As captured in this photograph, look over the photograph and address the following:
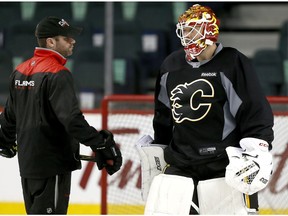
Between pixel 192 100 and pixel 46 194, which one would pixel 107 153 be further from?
pixel 192 100

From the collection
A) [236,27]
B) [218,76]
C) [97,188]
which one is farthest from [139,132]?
[236,27]

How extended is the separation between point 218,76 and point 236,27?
4590mm

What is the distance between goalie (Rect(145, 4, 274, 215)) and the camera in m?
3.25

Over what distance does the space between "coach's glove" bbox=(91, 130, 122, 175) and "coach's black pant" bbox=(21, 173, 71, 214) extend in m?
0.17

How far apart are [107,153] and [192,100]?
55cm

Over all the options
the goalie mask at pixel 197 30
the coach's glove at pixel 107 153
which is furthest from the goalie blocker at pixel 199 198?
the goalie mask at pixel 197 30

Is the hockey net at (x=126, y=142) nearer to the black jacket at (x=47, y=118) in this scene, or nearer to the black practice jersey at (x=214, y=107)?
the black jacket at (x=47, y=118)

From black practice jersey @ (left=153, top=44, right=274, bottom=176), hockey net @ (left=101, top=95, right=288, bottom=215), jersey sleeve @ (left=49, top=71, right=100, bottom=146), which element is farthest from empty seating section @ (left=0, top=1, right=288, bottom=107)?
black practice jersey @ (left=153, top=44, right=274, bottom=176)

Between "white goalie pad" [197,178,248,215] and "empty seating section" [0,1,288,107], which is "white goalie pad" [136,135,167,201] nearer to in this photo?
"white goalie pad" [197,178,248,215]

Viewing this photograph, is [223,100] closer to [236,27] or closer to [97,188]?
[97,188]

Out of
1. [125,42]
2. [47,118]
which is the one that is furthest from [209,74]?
[125,42]

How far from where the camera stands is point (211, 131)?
3361mm

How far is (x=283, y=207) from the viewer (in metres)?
4.84

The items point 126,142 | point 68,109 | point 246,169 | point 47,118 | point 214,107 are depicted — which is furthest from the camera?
point 126,142
